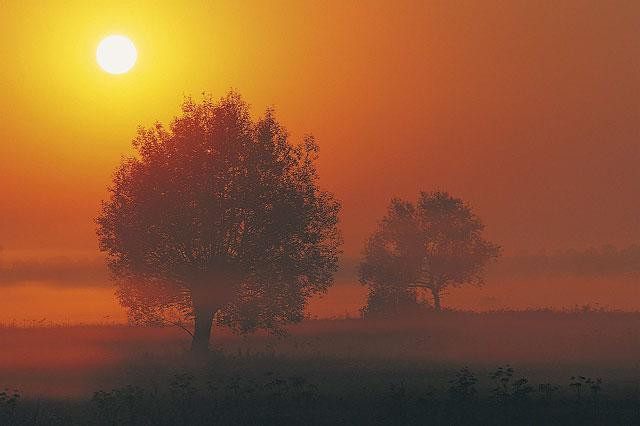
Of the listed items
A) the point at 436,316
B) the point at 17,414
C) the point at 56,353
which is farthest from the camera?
the point at 436,316

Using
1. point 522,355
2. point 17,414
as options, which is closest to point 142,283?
point 17,414

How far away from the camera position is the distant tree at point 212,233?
152 feet

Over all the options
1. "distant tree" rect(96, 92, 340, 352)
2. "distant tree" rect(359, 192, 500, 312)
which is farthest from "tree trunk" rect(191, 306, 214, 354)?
"distant tree" rect(359, 192, 500, 312)

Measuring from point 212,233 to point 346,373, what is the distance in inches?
453

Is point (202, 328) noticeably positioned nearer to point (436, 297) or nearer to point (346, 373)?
point (346, 373)

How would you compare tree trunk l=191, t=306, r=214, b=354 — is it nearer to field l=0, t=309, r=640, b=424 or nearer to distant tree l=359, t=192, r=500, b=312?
field l=0, t=309, r=640, b=424

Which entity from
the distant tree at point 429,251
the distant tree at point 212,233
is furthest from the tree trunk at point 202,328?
the distant tree at point 429,251

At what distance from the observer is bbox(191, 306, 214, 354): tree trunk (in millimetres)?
47531

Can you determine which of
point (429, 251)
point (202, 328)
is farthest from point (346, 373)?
point (429, 251)

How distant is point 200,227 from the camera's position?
151 feet

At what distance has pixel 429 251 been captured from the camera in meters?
72.2

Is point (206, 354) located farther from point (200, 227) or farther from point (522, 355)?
point (522, 355)

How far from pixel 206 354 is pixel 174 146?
11.4 meters

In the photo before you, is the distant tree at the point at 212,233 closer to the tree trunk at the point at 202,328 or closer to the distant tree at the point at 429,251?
the tree trunk at the point at 202,328
